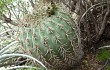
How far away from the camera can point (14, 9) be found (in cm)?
343

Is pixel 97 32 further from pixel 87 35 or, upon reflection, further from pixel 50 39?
pixel 50 39

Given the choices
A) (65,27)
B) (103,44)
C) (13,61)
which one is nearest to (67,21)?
(65,27)

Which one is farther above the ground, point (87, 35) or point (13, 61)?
point (87, 35)

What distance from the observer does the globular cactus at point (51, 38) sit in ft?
6.50

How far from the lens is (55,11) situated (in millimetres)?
2100

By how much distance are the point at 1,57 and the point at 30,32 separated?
0.36m

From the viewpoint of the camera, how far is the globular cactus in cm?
198

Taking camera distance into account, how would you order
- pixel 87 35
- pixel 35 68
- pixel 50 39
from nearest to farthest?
1. pixel 50 39
2. pixel 35 68
3. pixel 87 35

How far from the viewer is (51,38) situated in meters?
1.98

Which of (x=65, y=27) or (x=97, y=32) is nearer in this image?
(x=65, y=27)

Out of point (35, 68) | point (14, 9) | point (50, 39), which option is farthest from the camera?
point (14, 9)

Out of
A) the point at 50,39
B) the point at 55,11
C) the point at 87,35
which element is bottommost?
the point at 87,35

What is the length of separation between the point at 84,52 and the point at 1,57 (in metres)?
0.74

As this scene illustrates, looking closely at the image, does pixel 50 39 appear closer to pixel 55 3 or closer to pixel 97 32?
pixel 55 3
